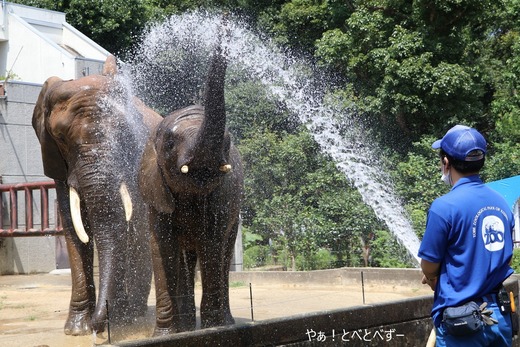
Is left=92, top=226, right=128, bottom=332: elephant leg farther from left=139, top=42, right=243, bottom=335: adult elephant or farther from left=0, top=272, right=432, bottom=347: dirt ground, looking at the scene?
left=139, top=42, right=243, bottom=335: adult elephant

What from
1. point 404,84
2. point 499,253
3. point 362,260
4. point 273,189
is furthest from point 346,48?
point 499,253

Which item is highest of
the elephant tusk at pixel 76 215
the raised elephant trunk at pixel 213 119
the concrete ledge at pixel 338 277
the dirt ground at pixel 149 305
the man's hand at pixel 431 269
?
the raised elephant trunk at pixel 213 119

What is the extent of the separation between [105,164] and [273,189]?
1263 cm

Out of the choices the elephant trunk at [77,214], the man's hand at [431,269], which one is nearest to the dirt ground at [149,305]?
the elephant trunk at [77,214]

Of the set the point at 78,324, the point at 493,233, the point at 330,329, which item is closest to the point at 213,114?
the point at 330,329

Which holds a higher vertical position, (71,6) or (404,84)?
(71,6)

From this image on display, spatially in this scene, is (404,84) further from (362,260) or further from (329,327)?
(329,327)

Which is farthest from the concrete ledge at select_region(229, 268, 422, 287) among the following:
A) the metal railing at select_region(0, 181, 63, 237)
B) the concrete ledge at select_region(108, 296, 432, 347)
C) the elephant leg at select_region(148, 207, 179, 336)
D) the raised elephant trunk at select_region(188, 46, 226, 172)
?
the raised elephant trunk at select_region(188, 46, 226, 172)

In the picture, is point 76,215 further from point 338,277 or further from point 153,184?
point 338,277

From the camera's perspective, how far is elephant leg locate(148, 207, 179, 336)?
22.9ft

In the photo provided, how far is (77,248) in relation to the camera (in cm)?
859

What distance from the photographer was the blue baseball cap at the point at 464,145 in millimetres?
4109

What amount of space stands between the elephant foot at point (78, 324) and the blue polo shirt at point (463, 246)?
474 centimetres

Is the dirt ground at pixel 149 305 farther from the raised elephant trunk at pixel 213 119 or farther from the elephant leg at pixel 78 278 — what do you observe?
the raised elephant trunk at pixel 213 119
